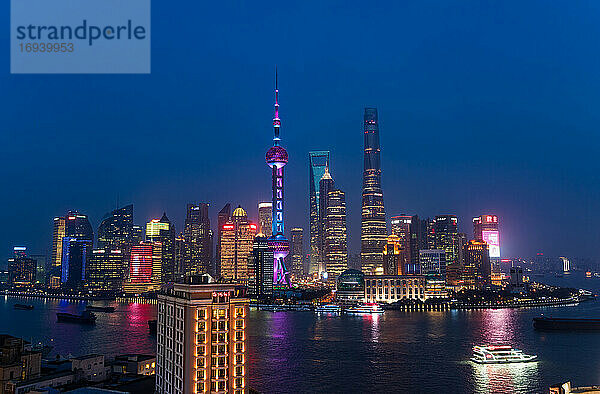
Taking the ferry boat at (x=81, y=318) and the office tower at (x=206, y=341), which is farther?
the ferry boat at (x=81, y=318)

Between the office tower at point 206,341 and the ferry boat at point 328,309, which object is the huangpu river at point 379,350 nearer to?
the office tower at point 206,341

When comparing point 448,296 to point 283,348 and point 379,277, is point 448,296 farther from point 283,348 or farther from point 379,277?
point 283,348

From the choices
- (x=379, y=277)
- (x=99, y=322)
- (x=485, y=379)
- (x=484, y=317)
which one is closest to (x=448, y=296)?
(x=379, y=277)

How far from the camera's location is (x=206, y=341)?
35500mm

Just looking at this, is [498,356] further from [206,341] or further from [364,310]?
[364,310]

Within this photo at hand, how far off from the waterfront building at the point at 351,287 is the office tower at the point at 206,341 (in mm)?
154610

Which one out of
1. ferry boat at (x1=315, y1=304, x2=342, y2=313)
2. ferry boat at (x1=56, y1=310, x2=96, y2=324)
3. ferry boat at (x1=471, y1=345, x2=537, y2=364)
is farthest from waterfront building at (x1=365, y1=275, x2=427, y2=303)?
ferry boat at (x1=471, y1=345, x2=537, y2=364)

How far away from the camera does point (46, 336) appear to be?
99688mm

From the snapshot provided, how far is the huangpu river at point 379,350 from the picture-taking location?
2330 inches

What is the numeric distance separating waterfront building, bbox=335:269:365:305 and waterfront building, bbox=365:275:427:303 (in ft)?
7.25

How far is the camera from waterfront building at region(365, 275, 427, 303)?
19025 centimetres

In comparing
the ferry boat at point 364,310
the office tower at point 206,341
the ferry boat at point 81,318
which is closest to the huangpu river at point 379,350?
the ferry boat at point 81,318

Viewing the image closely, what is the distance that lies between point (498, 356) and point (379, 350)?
17.0 metres

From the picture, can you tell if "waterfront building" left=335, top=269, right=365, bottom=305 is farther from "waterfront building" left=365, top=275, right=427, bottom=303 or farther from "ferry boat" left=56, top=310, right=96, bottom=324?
"ferry boat" left=56, top=310, right=96, bottom=324
